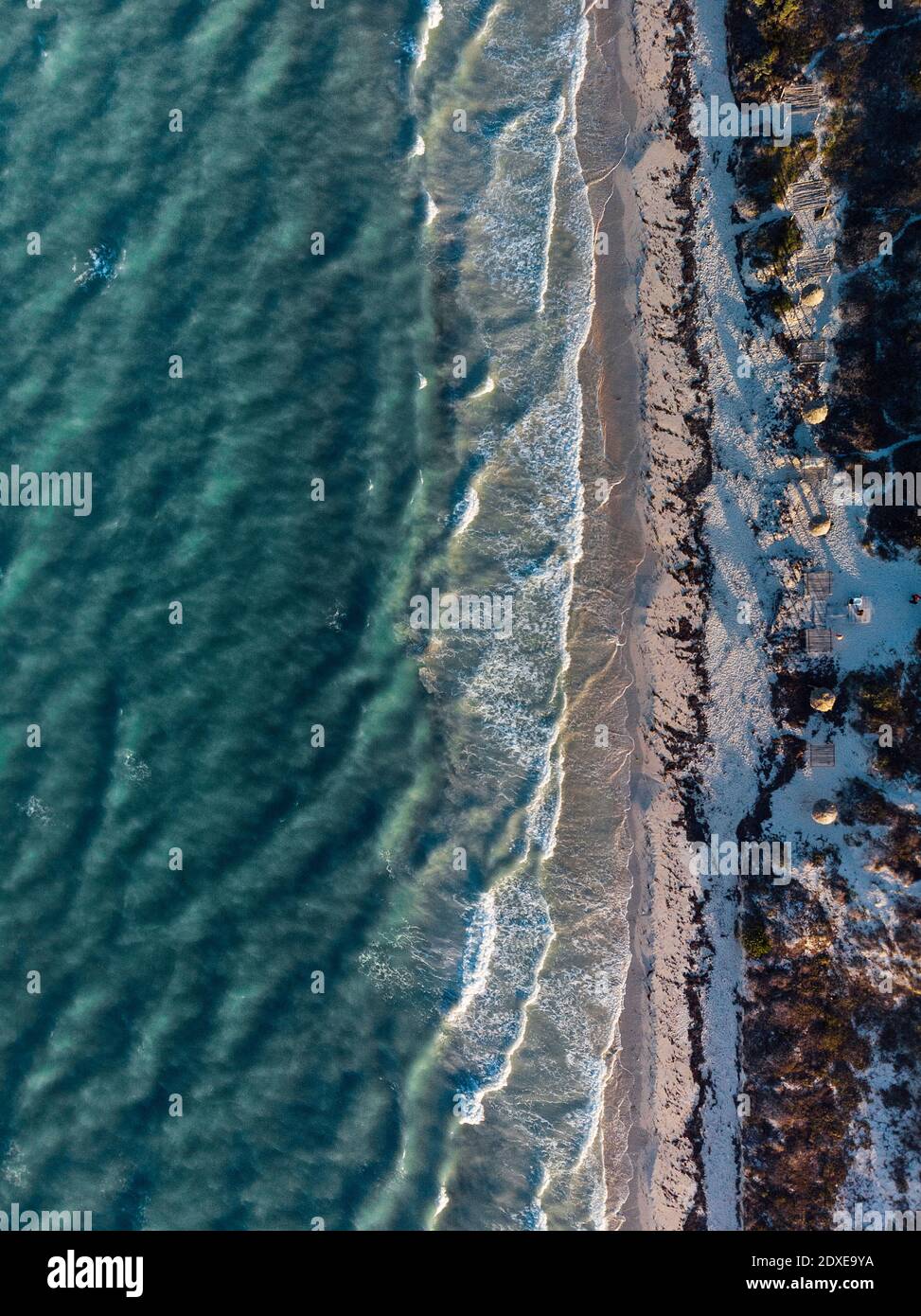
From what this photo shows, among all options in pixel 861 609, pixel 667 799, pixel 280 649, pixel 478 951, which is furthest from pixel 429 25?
pixel 478 951

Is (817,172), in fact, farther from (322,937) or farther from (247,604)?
(322,937)

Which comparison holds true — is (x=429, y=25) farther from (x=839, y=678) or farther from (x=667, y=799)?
(x=667, y=799)

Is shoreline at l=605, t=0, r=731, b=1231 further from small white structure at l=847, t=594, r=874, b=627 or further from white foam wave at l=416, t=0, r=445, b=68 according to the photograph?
white foam wave at l=416, t=0, r=445, b=68

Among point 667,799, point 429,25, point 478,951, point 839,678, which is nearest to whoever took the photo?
point 429,25

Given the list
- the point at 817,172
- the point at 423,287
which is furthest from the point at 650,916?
the point at 817,172

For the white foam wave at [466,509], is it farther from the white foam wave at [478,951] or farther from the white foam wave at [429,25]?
the white foam wave at [429,25]

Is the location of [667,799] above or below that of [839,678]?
below

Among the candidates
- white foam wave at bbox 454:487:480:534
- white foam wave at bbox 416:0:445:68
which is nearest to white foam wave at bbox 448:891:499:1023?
white foam wave at bbox 454:487:480:534

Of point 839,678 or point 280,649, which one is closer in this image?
point 280,649

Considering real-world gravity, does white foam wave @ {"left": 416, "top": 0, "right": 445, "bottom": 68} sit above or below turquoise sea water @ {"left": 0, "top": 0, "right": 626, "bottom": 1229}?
above
